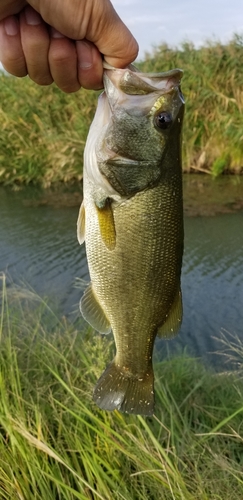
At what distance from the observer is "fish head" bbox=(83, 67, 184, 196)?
183 cm

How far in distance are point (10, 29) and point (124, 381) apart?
1517mm

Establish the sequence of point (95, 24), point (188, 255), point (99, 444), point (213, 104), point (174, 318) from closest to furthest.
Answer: point (95, 24), point (174, 318), point (99, 444), point (188, 255), point (213, 104)

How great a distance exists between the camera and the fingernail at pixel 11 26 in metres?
1.90

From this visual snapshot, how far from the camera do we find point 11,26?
191 cm

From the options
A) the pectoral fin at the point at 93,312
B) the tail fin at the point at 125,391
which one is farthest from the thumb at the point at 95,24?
the tail fin at the point at 125,391

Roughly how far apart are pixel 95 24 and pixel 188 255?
20.6 ft

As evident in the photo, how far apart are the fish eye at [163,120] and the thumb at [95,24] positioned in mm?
229

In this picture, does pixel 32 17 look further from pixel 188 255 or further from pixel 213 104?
pixel 213 104

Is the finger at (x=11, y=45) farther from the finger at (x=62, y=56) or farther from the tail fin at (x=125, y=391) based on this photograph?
the tail fin at (x=125, y=391)

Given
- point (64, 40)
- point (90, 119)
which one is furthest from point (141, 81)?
point (90, 119)

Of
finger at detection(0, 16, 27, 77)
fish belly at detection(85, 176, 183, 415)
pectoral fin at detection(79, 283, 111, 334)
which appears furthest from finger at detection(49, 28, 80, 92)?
pectoral fin at detection(79, 283, 111, 334)

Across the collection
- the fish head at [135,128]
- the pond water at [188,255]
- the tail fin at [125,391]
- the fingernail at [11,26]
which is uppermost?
the fingernail at [11,26]

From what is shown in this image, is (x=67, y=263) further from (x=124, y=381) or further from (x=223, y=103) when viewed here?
(x=223, y=103)

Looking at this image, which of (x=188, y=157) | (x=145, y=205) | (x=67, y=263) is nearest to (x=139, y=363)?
(x=145, y=205)
